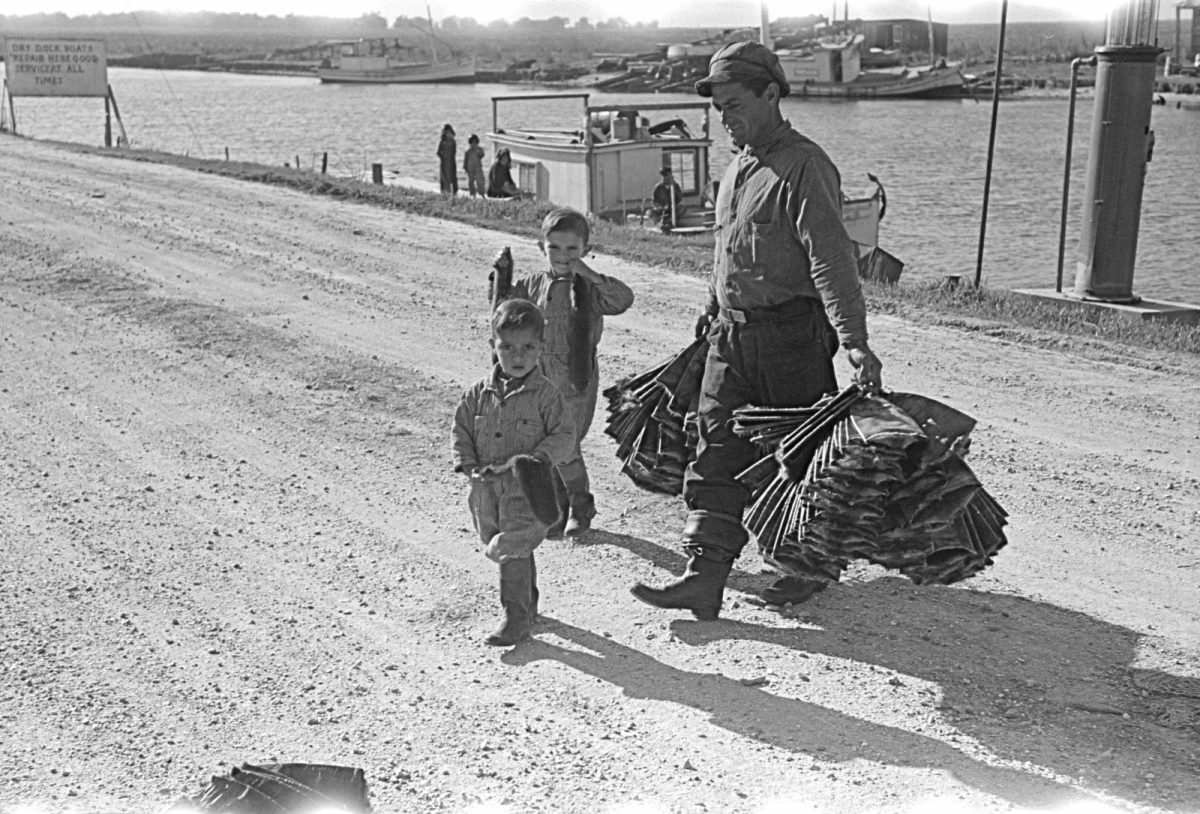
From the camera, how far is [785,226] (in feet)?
16.2

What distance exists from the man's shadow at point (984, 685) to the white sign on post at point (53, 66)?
39090 mm

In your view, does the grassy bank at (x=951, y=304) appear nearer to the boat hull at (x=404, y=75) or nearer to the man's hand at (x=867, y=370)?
the man's hand at (x=867, y=370)

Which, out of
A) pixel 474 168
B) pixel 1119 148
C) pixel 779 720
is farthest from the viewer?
pixel 474 168

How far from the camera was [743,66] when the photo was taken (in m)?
4.98

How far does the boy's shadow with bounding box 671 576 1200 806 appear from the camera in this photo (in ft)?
14.0

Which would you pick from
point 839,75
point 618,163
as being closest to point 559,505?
point 618,163

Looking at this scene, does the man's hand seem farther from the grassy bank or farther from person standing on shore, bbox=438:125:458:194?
person standing on shore, bbox=438:125:458:194

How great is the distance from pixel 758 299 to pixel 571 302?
106 centimetres

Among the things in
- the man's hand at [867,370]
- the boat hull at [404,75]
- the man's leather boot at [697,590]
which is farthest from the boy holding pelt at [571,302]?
the boat hull at [404,75]

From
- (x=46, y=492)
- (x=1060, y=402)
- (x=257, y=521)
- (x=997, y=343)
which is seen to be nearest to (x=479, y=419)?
(x=257, y=521)

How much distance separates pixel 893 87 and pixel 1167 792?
77159 mm

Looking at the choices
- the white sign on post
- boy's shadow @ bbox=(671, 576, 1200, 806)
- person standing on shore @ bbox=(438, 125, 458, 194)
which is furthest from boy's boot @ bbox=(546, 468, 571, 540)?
the white sign on post

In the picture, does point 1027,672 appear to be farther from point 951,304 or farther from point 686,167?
point 686,167

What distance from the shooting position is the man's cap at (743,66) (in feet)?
16.3
